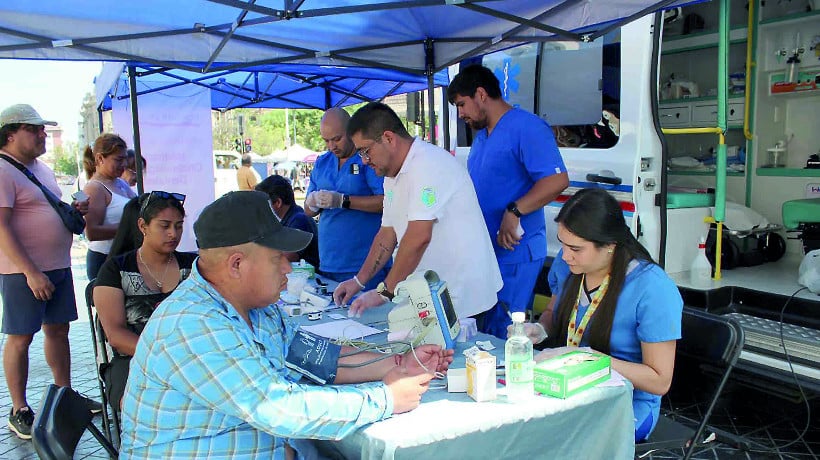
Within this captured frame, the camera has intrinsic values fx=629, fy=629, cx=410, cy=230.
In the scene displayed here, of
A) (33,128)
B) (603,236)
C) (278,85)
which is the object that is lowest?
(603,236)

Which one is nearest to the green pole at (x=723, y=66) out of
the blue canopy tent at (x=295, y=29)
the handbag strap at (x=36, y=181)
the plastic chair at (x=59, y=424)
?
the blue canopy tent at (x=295, y=29)

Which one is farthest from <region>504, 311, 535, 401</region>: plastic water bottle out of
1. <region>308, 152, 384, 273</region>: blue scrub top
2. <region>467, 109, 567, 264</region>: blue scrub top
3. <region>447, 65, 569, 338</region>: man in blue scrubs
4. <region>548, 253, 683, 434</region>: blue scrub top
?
<region>308, 152, 384, 273</region>: blue scrub top

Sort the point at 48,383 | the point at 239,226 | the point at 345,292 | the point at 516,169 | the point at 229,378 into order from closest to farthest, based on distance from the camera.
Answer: the point at 229,378, the point at 239,226, the point at 345,292, the point at 516,169, the point at 48,383

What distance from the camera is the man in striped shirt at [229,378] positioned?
1.39 meters

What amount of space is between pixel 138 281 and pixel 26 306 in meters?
1.09

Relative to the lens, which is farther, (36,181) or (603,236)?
(36,181)

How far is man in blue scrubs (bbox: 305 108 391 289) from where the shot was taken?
3.68 metres

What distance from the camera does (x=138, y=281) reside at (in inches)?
105

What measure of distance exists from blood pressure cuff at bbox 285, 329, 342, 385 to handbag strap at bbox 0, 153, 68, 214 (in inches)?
88.2

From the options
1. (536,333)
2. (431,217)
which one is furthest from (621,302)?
(431,217)

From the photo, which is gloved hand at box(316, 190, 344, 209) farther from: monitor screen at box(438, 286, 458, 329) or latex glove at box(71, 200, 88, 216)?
monitor screen at box(438, 286, 458, 329)

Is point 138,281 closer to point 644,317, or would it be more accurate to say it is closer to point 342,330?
point 342,330

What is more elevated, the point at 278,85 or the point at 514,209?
the point at 278,85

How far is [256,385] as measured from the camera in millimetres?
1396
